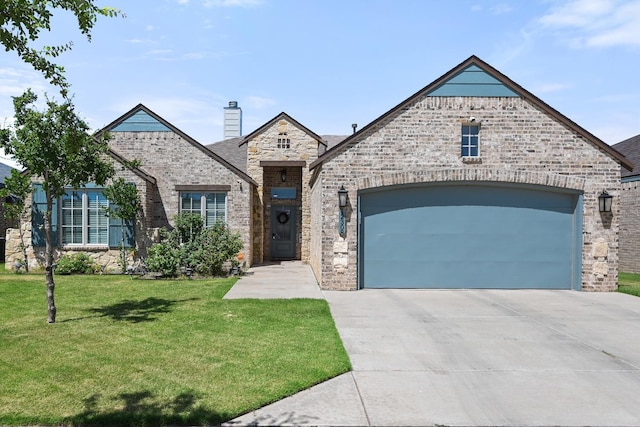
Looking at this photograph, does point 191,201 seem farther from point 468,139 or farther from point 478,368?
point 478,368

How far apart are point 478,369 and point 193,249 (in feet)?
34.3

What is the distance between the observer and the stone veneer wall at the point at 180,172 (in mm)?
15250

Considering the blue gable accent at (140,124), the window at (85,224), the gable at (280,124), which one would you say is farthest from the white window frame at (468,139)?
the window at (85,224)

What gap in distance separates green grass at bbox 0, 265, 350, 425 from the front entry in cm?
877

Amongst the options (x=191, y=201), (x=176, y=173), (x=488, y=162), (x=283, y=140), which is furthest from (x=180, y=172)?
(x=488, y=162)

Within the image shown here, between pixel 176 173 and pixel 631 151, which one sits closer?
pixel 176 173

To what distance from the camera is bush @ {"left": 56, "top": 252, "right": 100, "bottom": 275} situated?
44.3 feet

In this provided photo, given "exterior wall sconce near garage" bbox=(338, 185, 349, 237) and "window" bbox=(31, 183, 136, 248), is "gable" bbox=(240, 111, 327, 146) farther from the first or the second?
"exterior wall sconce near garage" bbox=(338, 185, 349, 237)

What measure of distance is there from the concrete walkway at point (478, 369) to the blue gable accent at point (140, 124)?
10.5 metres

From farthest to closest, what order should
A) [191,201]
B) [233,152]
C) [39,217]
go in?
1. [233,152]
2. [191,201]
3. [39,217]

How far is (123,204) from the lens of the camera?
13.7m

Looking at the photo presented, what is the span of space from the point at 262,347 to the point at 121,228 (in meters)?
10.2

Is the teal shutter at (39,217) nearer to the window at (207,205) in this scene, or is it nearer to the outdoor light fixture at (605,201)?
the window at (207,205)

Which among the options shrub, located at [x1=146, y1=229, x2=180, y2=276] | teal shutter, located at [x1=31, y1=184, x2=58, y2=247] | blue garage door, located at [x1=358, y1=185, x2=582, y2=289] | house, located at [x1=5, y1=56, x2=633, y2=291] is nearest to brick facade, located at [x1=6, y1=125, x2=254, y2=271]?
shrub, located at [x1=146, y1=229, x2=180, y2=276]
